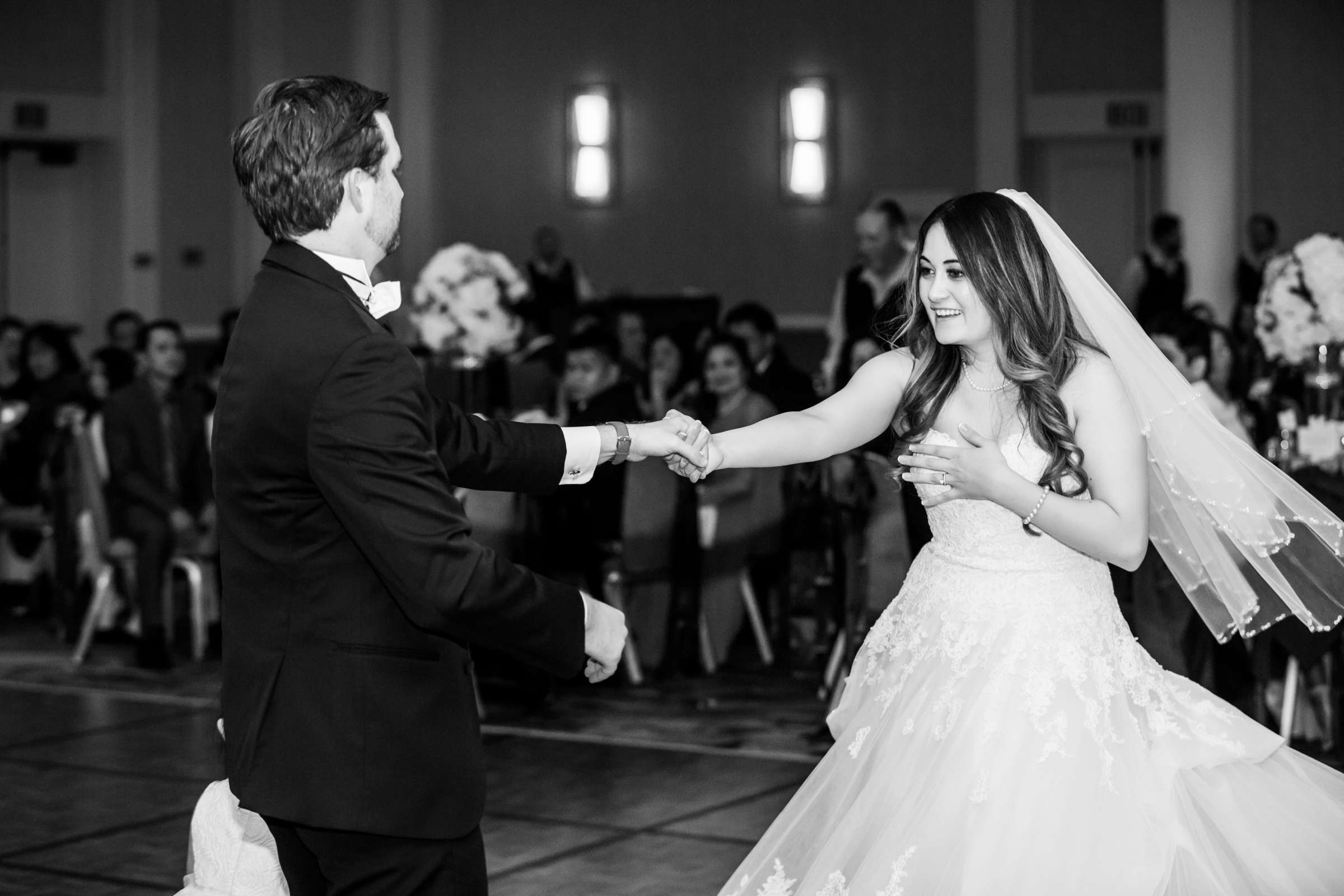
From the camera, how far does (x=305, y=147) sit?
2.11 m

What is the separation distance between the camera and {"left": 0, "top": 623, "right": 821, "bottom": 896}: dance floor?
4168 millimetres

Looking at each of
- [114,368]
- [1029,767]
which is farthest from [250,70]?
[1029,767]

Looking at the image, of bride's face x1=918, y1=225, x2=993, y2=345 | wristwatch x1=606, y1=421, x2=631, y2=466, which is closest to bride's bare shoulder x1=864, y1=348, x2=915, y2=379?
bride's face x1=918, y1=225, x2=993, y2=345

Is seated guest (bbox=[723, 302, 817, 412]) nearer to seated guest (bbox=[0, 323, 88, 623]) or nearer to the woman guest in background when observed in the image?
the woman guest in background

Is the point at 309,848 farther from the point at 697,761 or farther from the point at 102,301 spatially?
the point at 102,301

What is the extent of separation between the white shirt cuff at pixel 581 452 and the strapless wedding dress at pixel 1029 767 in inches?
23.7

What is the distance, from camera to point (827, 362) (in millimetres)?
8156

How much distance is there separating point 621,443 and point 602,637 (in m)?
0.65

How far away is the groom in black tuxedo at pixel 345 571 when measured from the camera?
2.05 meters

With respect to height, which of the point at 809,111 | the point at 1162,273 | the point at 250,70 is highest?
the point at 250,70

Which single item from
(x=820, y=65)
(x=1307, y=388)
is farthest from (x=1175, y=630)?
(x=820, y=65)

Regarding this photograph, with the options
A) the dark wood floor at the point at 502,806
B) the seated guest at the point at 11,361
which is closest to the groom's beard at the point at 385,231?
the dark wood floor at the point at 502,806

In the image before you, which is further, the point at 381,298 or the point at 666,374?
the point at 666,374

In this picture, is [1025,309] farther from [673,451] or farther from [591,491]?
[591,491]
